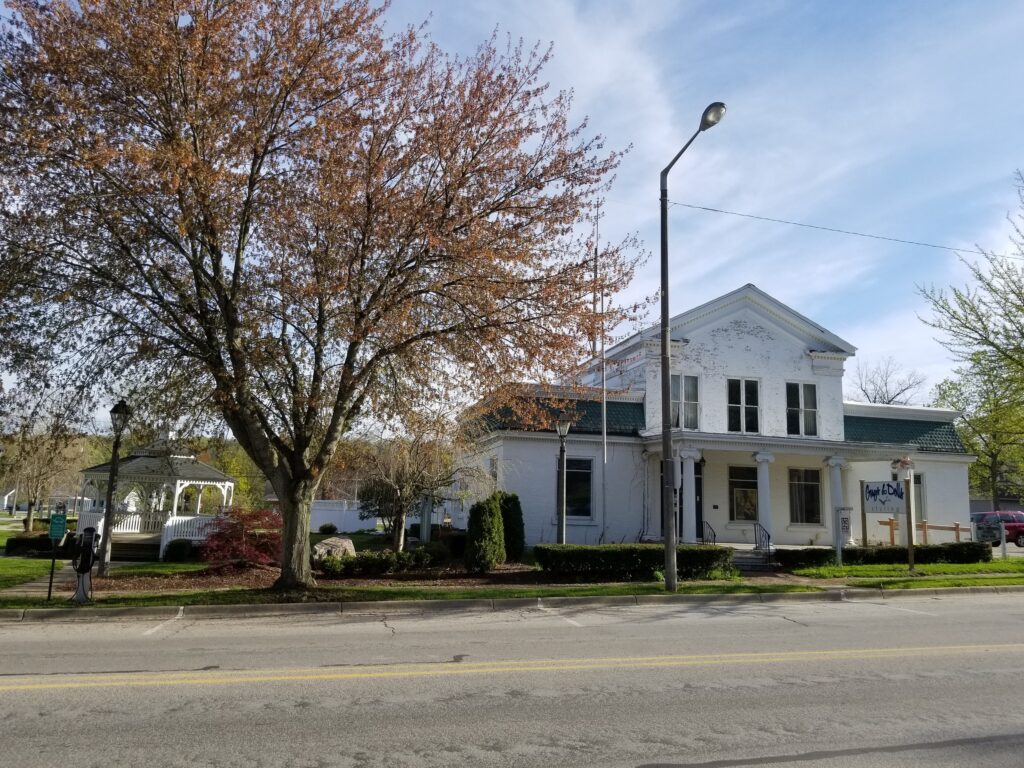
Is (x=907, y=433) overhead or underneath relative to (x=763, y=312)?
underneath

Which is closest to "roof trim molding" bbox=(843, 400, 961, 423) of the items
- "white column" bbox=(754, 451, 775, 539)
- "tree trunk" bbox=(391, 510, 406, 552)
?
"white column" bbox=(754, 451, 775, 539)

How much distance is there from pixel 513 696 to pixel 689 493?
58.6 feet

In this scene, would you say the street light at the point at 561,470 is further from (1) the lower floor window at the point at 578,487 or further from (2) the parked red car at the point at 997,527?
(2) the parked red car at the point at 997,527

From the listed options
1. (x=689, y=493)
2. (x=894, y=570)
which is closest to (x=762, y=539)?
(x=689, y=493)

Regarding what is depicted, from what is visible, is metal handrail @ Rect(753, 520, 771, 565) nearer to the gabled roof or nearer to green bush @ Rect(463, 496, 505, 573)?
the gabled roof

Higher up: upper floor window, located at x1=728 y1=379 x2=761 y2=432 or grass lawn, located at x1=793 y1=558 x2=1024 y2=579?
upper floor window, located at x1=728 y1=379 x2=761 y2=432

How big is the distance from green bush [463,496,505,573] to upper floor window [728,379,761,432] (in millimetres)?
11053

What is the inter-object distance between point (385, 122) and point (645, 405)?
15.4 m

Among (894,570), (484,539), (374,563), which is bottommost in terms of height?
(374,563)

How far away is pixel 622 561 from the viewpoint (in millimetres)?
17609

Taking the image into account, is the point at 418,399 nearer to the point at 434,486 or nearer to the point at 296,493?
the point at 296,493

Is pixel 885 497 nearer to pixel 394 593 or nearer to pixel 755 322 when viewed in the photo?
pixel 755 322

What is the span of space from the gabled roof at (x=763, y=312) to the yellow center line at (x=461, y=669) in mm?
17127

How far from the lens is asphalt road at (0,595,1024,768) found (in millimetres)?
5105
